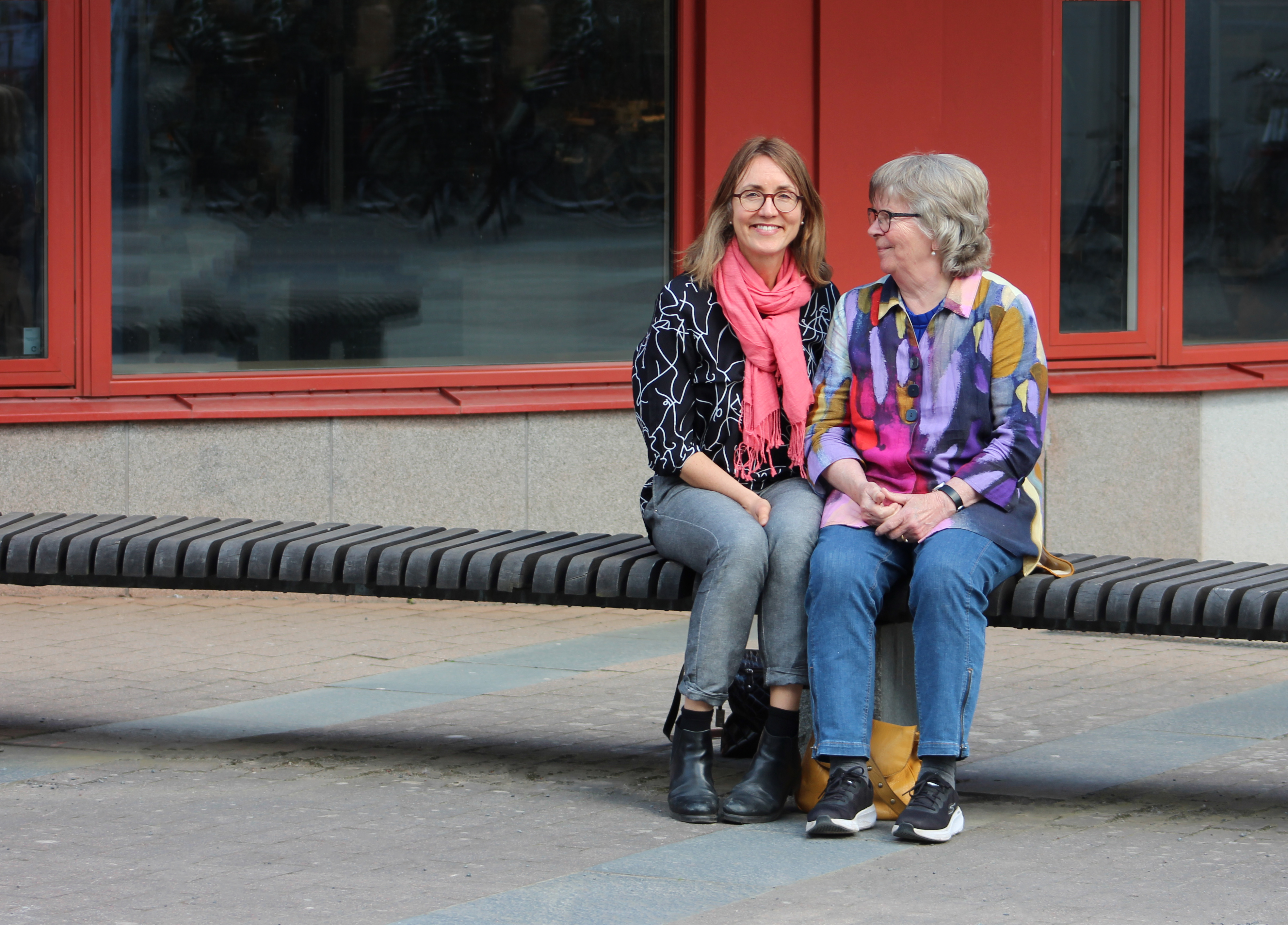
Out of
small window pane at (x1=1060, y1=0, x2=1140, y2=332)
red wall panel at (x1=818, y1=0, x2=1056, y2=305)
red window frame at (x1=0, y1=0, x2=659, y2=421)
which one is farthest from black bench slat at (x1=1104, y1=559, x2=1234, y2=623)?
red window frame at (x1=0, y1=0, x2=659, y2=421)

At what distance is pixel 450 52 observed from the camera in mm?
8672

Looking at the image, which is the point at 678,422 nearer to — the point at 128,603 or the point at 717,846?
the point at 717,846

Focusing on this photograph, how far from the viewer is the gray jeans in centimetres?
448

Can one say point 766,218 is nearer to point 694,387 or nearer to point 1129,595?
point 694,387

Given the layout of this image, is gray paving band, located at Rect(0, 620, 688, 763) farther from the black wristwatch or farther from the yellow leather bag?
the black wristwatch

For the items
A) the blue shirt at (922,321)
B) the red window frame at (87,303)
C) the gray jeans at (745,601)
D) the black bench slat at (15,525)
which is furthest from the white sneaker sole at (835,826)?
the red window frame at (87,303)

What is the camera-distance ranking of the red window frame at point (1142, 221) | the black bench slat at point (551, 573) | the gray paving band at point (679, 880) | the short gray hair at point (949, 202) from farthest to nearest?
the red window frame at point (1142, 221) < the black bench slat at point (551, 573) < the short gray hair at point (949, 202) < the gray paving band at point (679, 880)

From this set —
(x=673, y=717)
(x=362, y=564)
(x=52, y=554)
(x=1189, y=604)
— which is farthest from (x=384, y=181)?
(x=1189, y=604)

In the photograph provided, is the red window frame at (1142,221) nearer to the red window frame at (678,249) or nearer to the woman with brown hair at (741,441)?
the red window frame at (678,249)

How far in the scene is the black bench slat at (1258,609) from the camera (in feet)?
13.9

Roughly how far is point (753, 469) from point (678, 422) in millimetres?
235

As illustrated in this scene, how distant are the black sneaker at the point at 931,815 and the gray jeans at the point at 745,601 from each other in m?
0.43

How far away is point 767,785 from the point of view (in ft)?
14.6

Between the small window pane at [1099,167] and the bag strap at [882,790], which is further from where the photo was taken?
the small window pane at [1099,167]
